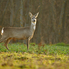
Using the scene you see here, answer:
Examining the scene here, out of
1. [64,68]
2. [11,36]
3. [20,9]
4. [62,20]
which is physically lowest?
[64,68]

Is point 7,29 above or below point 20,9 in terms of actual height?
below

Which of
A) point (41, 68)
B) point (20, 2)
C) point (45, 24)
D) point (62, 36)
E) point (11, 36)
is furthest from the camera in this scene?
point (45, 24)

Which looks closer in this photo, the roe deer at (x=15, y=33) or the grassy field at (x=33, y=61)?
the grassy field at (x=33, y=61)

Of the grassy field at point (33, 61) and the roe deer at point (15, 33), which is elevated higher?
the roe deer at point (15, 33)

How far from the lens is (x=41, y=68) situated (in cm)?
368

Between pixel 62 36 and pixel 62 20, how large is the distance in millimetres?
1820

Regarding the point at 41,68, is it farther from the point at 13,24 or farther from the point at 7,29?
the point at 13,24

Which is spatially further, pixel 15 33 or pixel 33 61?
pixel 15 33

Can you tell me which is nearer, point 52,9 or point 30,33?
point 30,33

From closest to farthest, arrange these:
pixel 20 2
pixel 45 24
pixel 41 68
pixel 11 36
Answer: pixel 41 68 < pixel 11 36 < pixel 20 2 < pixel 45 24

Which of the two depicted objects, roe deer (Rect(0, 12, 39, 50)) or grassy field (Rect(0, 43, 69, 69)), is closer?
grassy field (Rect(0, 43, 69, 69))

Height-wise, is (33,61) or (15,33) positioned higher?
(15,33)

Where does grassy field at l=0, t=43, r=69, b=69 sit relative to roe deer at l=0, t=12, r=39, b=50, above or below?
below

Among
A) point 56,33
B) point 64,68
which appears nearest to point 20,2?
point 56,33
